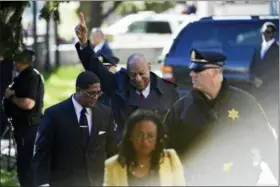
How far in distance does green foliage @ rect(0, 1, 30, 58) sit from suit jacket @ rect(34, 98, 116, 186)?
831mm

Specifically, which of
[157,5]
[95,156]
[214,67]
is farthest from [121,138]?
[157,5]

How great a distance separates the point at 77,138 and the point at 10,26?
3.47 feet

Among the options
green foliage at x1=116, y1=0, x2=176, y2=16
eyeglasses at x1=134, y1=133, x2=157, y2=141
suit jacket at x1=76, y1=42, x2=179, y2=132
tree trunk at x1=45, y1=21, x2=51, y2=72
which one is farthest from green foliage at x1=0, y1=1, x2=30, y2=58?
eyeglasses at x1=134, y1=133, x2=157, y2=141

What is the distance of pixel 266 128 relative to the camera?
7512 mm

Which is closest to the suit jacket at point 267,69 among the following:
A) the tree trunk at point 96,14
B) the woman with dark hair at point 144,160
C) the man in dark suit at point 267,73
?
the man in dark suit at point 267,73

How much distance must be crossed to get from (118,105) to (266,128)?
0.85 metres

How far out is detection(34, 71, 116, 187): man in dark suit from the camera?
7535 mm

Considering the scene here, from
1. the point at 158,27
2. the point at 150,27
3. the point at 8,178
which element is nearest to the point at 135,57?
the point at 158,27

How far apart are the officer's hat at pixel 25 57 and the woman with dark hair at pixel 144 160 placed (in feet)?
3.45

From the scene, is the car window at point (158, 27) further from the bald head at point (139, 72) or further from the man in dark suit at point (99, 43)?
the bald head at point (139, 72)

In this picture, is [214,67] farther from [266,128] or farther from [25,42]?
[25,42]

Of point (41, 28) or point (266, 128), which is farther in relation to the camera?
point (41, 28)

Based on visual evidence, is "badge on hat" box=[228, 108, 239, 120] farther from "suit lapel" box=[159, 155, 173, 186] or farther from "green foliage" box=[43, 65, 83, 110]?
"green foliage" box=[43, 65, 83, 110]

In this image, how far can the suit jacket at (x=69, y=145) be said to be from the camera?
754 centimetres
